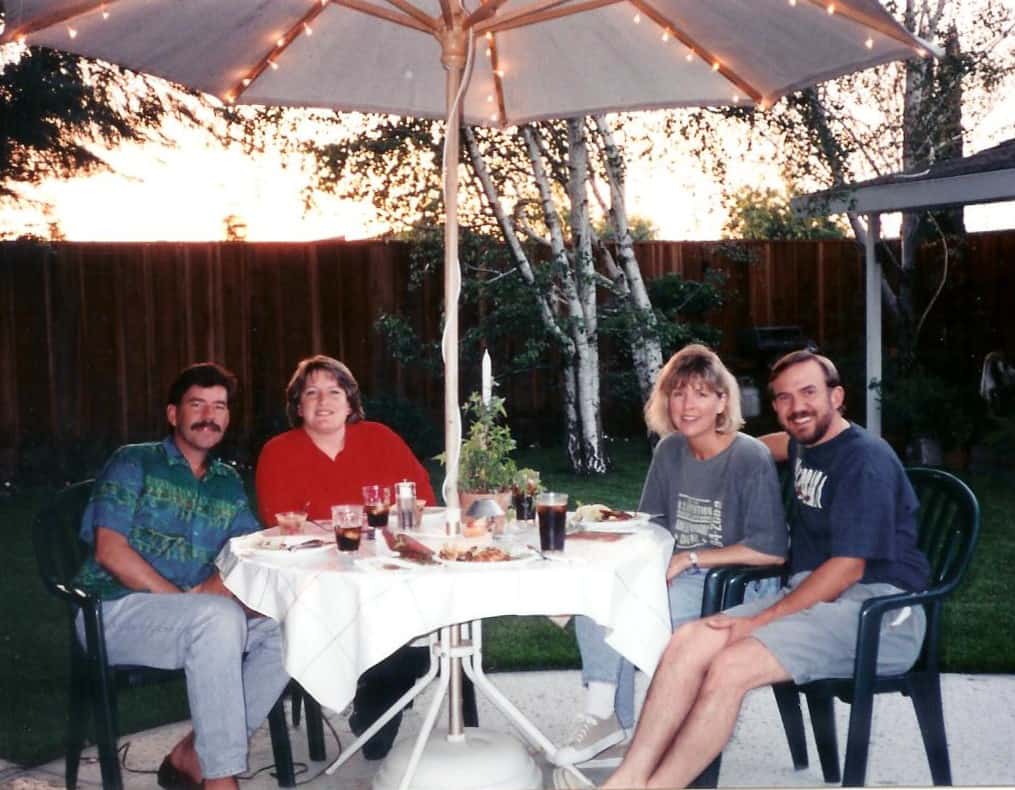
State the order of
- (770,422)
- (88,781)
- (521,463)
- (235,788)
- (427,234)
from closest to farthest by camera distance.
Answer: (235,788), (88,781), (427,234), (521,463), (770,422)

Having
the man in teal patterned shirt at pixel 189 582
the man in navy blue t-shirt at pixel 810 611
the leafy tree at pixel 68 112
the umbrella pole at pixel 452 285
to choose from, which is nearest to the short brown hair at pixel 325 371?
the man in teal patterned shirt at pixel 189 582

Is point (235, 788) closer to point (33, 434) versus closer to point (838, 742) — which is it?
point (838, 742)

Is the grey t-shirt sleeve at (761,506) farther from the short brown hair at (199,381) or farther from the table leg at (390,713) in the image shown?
the short brown hair at (199,381)

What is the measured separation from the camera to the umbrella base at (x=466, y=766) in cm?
306

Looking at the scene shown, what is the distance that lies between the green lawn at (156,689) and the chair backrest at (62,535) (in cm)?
62

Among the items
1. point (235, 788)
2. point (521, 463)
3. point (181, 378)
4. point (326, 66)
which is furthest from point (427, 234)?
point (235, 788)

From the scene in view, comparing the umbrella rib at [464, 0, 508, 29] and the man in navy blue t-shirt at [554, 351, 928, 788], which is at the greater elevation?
the umbrella rib at [464, 0, 508, 29]

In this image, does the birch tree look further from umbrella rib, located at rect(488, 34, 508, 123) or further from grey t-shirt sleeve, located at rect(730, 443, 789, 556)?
grey t-shirt sleeve, located at rect(730, 443, 789, 556)

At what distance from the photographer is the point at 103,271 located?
917 cm

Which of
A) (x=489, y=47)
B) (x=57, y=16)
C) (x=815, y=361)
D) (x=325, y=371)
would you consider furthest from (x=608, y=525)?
(x=57, y=16)

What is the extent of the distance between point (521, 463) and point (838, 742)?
6.07m

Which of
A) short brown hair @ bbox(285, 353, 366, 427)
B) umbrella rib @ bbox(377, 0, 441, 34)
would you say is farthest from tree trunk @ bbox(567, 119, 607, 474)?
umbrella rib @ bbox(377, 0, 441, 34)

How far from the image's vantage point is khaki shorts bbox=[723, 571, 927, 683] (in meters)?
2.86

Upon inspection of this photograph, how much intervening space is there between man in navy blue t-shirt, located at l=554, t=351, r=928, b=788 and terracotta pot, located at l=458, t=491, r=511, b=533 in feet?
1.69
